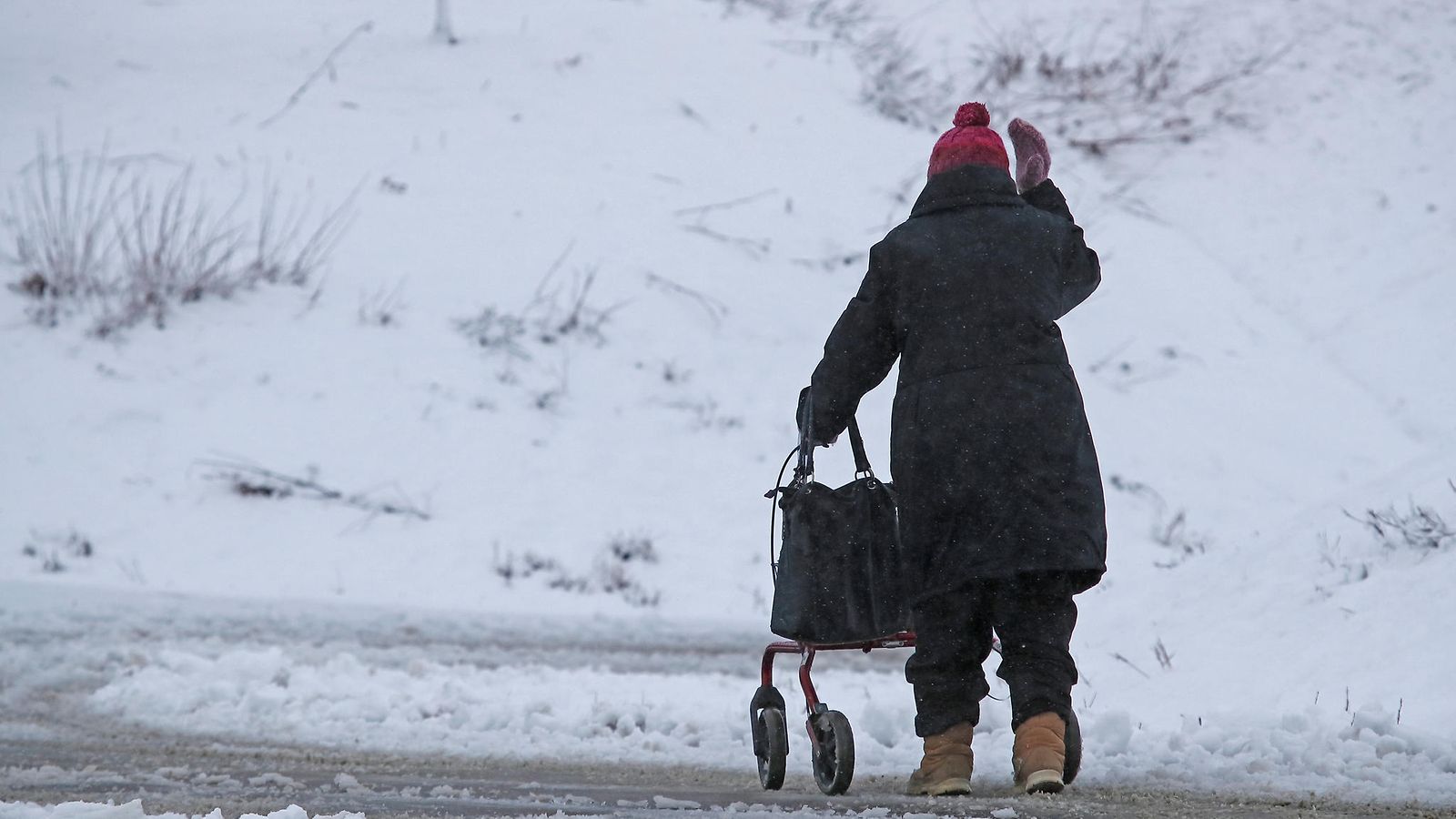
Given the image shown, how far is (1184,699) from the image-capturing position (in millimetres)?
5453

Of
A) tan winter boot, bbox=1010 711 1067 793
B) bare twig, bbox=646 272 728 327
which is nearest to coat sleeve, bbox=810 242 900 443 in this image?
tan winter boot, bbox=1010 711 1067 793

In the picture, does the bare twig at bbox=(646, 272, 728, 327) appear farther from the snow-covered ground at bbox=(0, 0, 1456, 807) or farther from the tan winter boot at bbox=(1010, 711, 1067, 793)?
the tan winter boot at bbox=(1010, 711, 1067, 793)

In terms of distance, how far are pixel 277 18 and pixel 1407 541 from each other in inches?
565

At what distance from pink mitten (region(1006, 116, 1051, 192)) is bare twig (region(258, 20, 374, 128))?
10969 millimetres

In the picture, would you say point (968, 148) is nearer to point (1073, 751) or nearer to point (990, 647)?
point (990, 647)

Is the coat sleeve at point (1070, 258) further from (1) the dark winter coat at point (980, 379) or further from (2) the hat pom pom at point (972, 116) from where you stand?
(2) the hat pom pom at point (972, 116)

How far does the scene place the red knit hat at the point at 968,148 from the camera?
3.84 meters

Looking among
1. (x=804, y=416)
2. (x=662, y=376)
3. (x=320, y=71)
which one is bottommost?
(x=804, y=416)

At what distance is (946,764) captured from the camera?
145 inches

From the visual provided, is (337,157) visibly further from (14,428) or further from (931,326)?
(931,326)

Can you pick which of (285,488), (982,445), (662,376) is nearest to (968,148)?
(982,445)

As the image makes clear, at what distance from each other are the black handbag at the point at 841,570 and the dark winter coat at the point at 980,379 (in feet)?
0.42

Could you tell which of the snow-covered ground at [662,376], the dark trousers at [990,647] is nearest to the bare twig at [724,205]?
the snow-covered ground at [662,376]

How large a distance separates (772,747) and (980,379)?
1.21m
